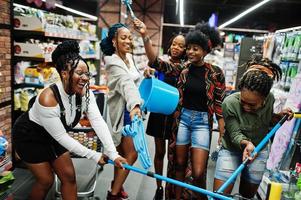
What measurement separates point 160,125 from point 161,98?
45 centimetres

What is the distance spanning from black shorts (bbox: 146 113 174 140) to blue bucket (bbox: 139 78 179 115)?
263 mm

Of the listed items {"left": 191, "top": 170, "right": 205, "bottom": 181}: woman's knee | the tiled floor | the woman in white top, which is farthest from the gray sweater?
the tiled floor

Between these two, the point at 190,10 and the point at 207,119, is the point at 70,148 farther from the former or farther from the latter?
the point at 190,10

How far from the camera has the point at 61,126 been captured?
2.09 metres

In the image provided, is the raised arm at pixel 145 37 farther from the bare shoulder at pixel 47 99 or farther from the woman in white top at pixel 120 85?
the bare shoulder at pixel 47 99

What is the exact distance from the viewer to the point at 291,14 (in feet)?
63.7

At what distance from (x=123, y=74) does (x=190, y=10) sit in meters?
20.1

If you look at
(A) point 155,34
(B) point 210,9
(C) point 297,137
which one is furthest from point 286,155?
(B) point 210,9

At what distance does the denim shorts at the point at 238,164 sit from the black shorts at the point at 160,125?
674 millimetres

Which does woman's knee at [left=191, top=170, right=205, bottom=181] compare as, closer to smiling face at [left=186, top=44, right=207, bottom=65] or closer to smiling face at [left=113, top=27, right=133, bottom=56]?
smiling face at [left=186, top=44, right=207, bottom=65]

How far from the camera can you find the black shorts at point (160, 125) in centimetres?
290

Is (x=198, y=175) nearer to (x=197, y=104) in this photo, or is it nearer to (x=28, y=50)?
(x=197, y=104)

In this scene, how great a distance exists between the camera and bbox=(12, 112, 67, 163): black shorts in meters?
2.29

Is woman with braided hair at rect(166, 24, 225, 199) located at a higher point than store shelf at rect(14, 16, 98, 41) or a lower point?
lower
